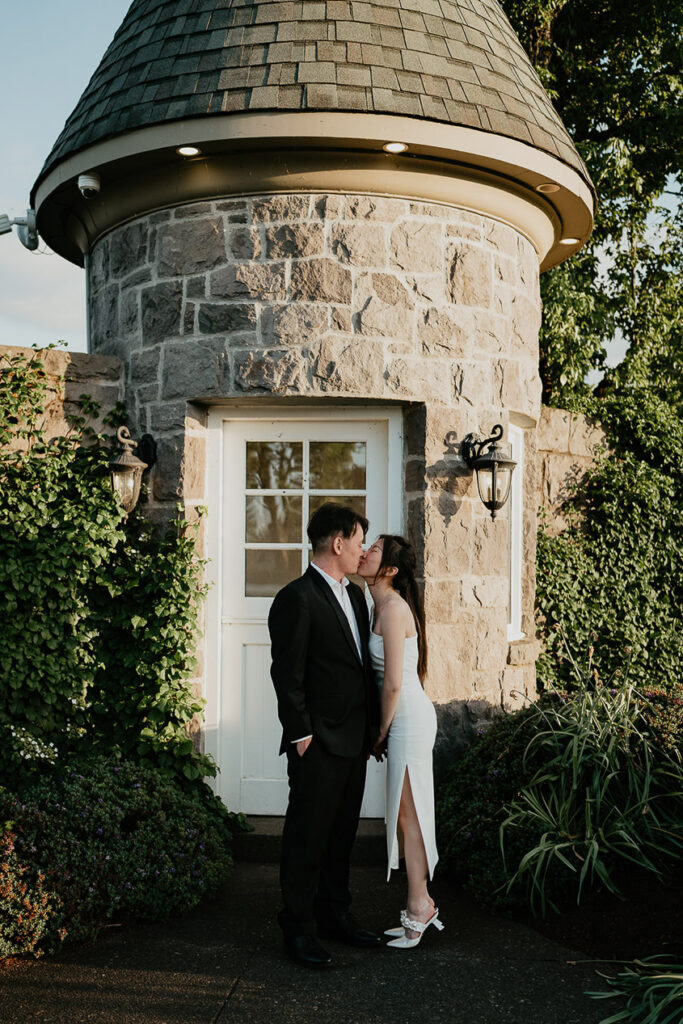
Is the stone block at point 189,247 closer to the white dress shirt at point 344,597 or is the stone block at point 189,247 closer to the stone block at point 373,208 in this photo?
the stone block at point 373,208

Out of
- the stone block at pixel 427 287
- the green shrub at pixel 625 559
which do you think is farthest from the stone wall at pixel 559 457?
the stone block at pixel 427 287

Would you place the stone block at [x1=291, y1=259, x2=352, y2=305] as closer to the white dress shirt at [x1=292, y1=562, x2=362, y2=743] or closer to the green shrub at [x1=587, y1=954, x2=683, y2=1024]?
the white dress shirt at [x1=292, y1=562, x2=362, y2=743]

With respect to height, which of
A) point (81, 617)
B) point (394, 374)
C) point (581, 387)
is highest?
point (581, 387)

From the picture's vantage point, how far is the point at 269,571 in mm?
5613

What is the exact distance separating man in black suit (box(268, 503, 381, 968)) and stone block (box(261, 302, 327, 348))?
155cm

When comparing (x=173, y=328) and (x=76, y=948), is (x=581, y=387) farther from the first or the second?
(x=76, y=948)

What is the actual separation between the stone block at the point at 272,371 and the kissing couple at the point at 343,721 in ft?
4.54

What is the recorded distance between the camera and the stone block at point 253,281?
5.33m

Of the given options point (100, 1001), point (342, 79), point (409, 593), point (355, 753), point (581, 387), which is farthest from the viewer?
point (581, 387)

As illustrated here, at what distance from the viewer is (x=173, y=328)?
555 cm

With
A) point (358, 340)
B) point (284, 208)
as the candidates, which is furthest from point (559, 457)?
point (284, 208)

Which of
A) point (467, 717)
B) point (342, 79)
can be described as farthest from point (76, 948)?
point (342, 79)

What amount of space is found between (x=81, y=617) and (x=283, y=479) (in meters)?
1.45

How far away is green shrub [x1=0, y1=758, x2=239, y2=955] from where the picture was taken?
398 cm
